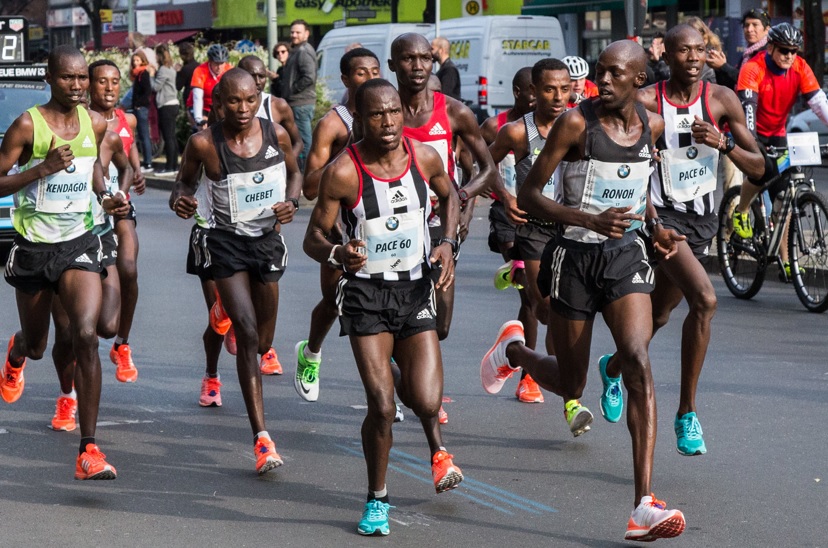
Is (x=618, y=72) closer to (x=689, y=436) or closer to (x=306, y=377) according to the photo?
(x=689, y=436)

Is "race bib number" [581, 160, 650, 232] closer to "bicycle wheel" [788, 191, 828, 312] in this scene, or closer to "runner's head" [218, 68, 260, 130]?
"runner's head" [218, 68, 260, 130]

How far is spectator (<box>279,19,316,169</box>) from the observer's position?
2002 cm

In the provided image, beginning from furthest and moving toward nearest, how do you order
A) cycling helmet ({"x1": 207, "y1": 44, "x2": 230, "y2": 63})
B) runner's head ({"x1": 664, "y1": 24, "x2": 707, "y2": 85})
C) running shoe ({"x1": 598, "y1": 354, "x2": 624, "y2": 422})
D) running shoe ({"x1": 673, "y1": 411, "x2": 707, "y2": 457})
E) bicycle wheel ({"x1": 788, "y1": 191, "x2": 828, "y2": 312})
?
cycling helmet ({"x1": 207, "y1": 44, "x2": 230, "y2": 63}) < bicycle wheel ({"x1": 788, "y1": 191, "x2": 828, "y2": 312}) < running shoe ({"x1": 598, "y1": 354, "x2": 624, "y2": 422}) < runner's head ({"x1": 664, "y1": 24, "x2": 707, "y2": 85}) < running shoe ({"x1": 673, "y1": 411, "x2": 707, "y2": 457})

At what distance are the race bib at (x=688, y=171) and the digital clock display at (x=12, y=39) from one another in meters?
11.9

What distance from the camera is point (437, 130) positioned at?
24.6 feet

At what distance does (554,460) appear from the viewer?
6836 millimetres

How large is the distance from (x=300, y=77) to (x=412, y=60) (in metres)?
13.0

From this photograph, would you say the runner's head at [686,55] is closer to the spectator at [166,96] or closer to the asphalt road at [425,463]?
the asphalt road at [425,463]

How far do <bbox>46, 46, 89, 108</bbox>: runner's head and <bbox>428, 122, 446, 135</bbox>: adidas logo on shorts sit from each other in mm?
1688

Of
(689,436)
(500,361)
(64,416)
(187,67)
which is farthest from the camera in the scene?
(187,67)

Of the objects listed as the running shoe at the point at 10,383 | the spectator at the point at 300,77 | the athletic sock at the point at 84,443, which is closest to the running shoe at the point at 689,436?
the athletic sock at the point at 84,443

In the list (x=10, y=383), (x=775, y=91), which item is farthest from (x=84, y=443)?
(x=775, y=91)

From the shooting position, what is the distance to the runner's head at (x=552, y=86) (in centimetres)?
790

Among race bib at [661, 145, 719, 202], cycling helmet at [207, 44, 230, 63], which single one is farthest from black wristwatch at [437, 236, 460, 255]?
cycling helmet at [207, 44, 230, 63]
